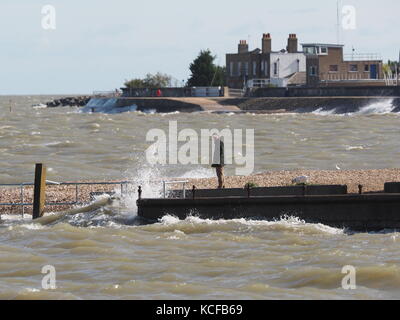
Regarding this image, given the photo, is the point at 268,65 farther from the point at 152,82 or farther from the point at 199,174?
the point at 199,174

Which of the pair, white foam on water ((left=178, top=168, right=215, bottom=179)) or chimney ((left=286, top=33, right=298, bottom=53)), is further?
chimney ((left=286, top=33, right=298, bottom=53))

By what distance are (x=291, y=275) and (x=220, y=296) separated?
2024 mm

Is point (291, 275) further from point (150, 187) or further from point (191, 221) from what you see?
point (150, 187)

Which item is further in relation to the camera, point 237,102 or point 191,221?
point 237,102

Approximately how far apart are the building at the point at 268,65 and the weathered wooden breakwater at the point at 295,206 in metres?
84.5

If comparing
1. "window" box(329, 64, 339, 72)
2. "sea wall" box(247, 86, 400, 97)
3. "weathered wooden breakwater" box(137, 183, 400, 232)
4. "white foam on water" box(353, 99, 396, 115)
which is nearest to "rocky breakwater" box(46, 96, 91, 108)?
"sea wall" box(247, 86, 400, 97)

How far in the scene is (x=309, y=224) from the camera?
23.3 m

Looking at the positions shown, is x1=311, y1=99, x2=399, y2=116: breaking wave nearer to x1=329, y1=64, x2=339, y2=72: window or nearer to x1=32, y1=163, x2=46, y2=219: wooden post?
x1=329, y1=64, x2=339, y2=72: window

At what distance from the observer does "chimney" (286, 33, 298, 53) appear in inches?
4424

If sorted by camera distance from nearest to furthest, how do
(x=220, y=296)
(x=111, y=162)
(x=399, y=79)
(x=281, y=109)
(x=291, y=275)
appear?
(x=220, y=296), (x=291, y=275), (x=111, y=162), (x=281, y=109), (x=399, y=79)

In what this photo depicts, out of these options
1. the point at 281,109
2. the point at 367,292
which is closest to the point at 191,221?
the point at 367,292

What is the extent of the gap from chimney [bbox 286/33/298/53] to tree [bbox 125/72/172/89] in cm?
2327

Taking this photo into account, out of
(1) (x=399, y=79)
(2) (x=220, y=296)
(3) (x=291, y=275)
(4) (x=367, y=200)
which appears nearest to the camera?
(2) (x=220, y=296)

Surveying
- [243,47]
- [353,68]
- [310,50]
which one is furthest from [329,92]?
[243,47]
